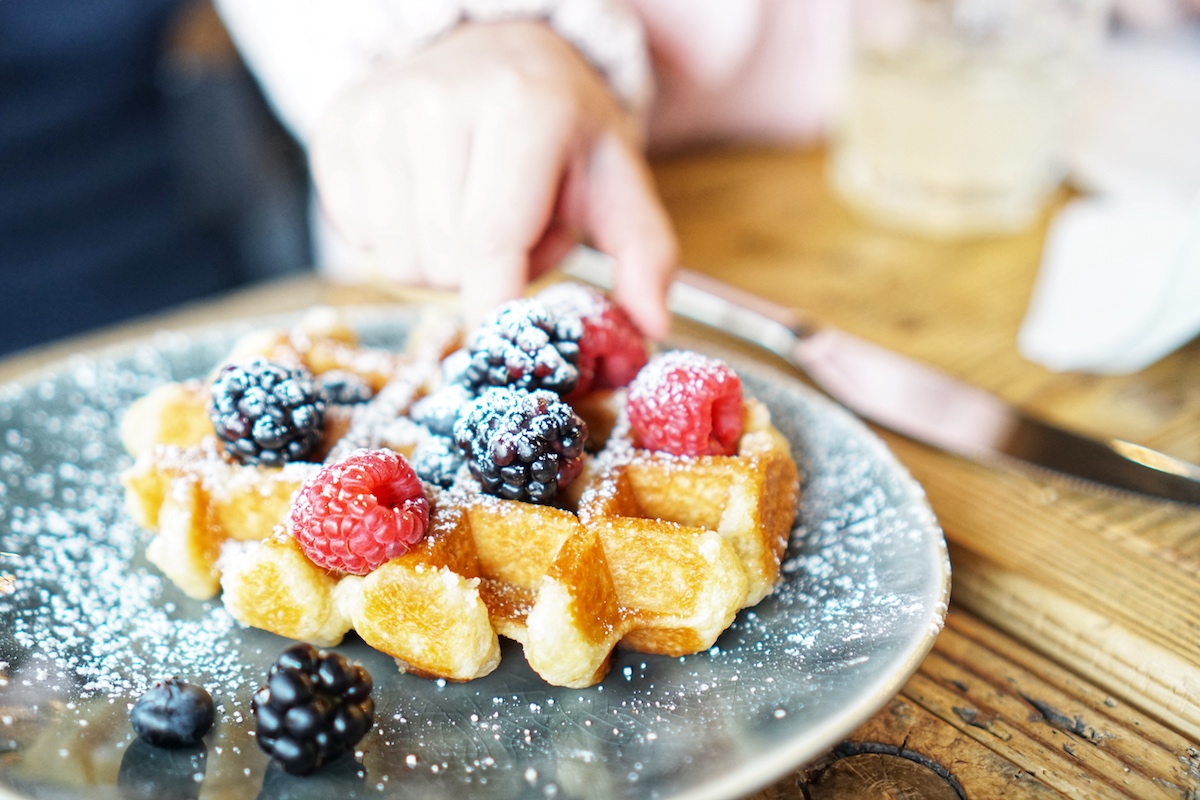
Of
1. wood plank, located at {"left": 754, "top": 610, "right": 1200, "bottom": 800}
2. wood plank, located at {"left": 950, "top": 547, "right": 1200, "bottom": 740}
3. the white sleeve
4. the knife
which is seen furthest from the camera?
the white sleeve

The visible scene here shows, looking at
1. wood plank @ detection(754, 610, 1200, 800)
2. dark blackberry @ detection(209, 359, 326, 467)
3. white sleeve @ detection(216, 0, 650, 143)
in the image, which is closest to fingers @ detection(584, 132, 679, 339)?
white sleeve @ detection(216, 0, 650, 143)

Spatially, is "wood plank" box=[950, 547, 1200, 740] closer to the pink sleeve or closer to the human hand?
the human hand

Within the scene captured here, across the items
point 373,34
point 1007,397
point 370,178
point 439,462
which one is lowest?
point 1007,397

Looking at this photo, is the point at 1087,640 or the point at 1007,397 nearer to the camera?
the point at 1087,640

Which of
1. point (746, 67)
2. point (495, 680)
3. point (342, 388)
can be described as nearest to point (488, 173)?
point (342, 388)

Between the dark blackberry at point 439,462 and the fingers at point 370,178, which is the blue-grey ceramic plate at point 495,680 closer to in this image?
the dark blackberry at point 439,462

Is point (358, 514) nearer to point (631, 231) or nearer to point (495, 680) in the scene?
point (495, 680)

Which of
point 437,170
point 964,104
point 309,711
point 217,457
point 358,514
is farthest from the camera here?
point 964,104
